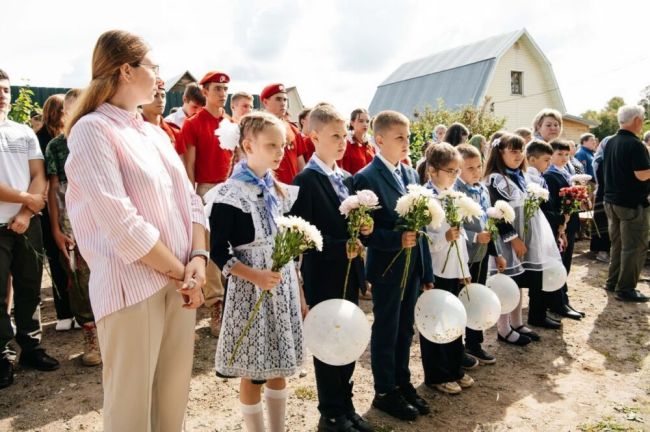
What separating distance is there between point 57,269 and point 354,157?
381 centimetres

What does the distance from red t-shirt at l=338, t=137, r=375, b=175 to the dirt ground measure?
253 centimetres

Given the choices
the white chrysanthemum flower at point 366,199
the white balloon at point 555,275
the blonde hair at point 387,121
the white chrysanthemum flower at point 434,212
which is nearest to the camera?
the white chrysanthemum flower at point 366,199

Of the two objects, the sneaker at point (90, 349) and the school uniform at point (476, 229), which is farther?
the sneaker at point (90, 349)

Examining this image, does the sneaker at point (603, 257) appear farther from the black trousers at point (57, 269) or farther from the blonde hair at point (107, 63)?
the blonde hair at point (107, 63)

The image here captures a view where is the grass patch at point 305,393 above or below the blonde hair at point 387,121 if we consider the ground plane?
below

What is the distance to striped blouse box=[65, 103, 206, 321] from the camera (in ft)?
6.89

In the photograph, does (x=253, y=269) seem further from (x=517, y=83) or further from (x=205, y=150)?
(x=517, y=83)

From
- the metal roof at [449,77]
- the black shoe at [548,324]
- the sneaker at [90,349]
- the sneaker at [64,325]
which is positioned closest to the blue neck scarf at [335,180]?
the sneaker at [90,349]

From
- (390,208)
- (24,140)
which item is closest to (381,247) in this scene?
(390,208)

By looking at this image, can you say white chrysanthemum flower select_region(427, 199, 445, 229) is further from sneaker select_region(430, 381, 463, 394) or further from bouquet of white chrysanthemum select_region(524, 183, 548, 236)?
bouquet of white chrysanthemum select_region(524, 183, 548, 236)

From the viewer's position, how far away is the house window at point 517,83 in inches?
1183

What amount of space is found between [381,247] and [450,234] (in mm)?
549

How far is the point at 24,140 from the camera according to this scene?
4.43 m

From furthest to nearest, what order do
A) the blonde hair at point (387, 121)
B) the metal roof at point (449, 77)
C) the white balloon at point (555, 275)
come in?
the metal roof at point (449, 77) → the white balloon at point (555, 275) → the blonde hair at point (387, 121)
